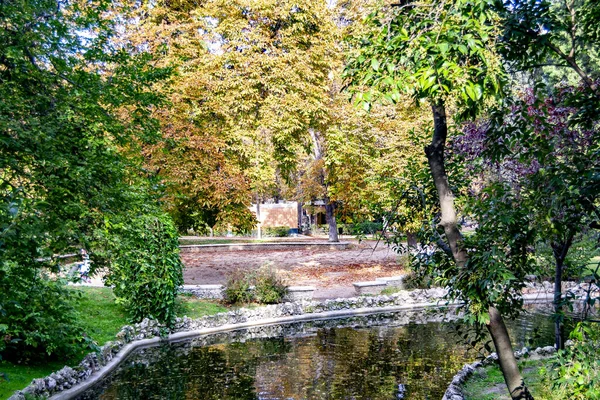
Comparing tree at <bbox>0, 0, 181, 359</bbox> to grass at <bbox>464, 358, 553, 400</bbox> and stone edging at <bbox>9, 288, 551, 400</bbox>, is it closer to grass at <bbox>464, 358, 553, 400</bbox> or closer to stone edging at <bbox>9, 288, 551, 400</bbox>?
stone edging at <bbox>9, 288, 551, 400</bbox>

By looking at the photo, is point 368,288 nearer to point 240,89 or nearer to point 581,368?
point 240,89

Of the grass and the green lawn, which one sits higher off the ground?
the green lawn

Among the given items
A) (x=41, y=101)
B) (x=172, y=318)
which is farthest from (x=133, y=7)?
(x=41, y=101)

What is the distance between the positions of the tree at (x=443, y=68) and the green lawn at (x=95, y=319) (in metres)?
5.05

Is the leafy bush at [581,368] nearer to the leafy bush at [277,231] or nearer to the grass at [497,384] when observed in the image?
the grass at [497,384]

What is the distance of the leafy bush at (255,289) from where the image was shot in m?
13.5

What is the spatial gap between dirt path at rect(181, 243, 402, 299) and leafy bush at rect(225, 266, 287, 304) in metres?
0.55

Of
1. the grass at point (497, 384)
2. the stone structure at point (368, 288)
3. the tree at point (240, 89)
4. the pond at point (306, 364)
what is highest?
the tree at point (240, 89)

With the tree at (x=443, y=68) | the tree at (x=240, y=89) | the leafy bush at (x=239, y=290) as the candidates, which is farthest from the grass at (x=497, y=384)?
the tree at (x=240, y=89)

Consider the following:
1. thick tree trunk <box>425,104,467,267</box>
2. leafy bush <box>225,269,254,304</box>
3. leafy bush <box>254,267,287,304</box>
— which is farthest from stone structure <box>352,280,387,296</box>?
thick tree trunk <box>425,104,467,267</box>

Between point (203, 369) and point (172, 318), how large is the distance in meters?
2.63

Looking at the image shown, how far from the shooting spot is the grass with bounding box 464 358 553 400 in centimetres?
632

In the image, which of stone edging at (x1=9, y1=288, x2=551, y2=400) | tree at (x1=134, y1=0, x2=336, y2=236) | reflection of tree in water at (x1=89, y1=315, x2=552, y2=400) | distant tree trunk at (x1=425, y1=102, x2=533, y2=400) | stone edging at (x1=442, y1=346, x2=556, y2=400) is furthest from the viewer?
tree at (x1=134, y1=0, x2=336, y2=236)

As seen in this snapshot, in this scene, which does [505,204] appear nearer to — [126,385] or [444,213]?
[444,213]
